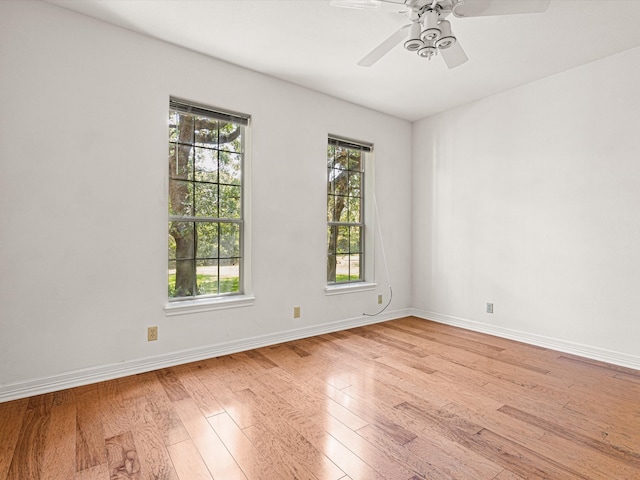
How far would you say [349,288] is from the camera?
160 inches

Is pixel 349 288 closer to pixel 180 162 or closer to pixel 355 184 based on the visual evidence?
pixel 355 184

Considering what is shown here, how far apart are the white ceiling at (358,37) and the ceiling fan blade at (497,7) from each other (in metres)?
0.46

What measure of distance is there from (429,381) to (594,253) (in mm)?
2026

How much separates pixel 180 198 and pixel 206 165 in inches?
15.8

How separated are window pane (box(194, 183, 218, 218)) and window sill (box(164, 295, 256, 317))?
0.79 meters

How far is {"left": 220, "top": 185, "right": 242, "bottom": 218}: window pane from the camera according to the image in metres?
3.23

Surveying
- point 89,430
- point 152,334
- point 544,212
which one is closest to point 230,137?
point 152,334

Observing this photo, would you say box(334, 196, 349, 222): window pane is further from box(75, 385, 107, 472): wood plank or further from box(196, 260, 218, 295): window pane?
box(75, 385, 107, 472): wood plank

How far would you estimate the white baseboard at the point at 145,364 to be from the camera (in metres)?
2.28

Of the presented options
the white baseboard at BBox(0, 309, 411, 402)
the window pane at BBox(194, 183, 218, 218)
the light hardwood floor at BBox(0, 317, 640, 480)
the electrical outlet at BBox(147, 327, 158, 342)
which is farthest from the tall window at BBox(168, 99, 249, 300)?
the light hardwood floor at BBox(0, 317, 640, 480)

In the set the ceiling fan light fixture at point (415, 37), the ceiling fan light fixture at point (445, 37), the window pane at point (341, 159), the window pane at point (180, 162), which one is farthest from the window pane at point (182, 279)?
the ceiling fan light fixture at point (445, 37)

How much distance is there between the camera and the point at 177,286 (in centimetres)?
298

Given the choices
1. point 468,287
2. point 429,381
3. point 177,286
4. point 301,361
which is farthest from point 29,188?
point 468,287

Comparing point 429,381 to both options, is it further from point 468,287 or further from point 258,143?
point 258,143
